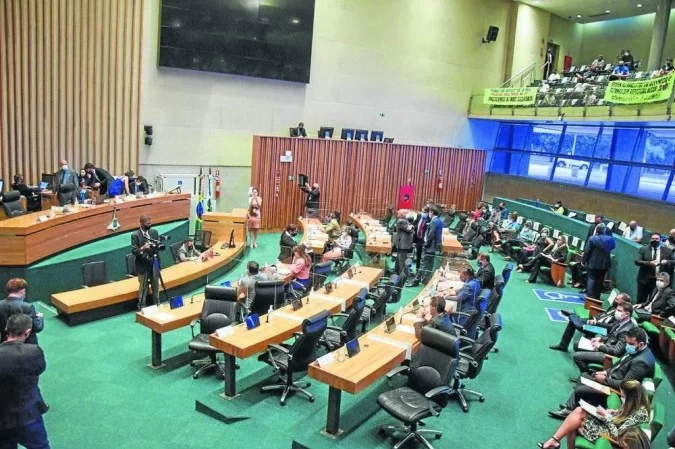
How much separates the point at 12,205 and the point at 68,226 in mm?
1224

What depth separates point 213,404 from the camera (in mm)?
6105

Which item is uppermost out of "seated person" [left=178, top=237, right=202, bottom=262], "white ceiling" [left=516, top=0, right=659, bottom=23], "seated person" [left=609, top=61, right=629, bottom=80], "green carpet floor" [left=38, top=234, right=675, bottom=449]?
"white ceiling" [left=516, top=0, right=659, bottom=23]

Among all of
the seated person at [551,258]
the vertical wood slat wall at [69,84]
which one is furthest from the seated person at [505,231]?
the vertical wood slat wall at [69,84]

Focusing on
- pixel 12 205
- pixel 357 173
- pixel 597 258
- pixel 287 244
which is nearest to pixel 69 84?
pixel 12 205

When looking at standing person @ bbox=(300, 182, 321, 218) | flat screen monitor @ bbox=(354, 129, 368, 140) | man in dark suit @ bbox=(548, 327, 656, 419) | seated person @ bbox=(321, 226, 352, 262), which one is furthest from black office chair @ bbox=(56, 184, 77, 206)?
flat screen monitor @ bbox=(354, 129, 368, 140)

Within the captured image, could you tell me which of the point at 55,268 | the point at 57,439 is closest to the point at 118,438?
the point at 57,439

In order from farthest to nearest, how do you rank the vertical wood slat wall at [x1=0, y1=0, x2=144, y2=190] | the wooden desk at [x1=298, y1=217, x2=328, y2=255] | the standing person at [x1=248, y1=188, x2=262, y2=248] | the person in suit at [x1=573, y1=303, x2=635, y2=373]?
the standing person at [x1=248, y1=188, x2=262, y2=248]
the vertical wood slat wall at [x1=0, y1=0, x2=144, y2=190]
the wooden desk at [x1=298, y1=217, x2=328, y2=255]
the person in suit at [x1=573, y1=303, x2=635, y2=373]

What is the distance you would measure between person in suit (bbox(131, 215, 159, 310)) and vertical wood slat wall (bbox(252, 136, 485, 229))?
26.6 ft

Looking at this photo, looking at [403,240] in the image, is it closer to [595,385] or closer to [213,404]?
[595,385]

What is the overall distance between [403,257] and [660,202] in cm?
974

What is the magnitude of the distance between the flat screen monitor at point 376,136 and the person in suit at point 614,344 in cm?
1368

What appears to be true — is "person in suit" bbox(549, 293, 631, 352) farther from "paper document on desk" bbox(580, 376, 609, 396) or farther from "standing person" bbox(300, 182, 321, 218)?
"standing person" bbox(300, 182, 321, 218)

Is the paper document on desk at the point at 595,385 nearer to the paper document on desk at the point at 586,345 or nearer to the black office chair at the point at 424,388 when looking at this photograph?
the paper document on desk at the point at 586,345

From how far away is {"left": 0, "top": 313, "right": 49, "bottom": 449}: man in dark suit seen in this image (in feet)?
13.3
